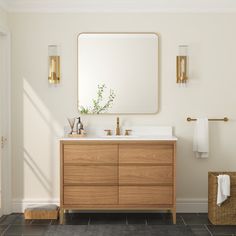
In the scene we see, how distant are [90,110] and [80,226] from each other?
4.20ft

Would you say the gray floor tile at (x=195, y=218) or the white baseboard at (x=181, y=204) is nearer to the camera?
the gray floor tile at (x=195, y=218)

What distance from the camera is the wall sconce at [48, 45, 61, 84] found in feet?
15.0

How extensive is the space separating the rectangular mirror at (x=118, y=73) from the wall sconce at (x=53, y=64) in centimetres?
25

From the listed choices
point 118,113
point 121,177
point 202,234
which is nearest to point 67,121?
point 118,113

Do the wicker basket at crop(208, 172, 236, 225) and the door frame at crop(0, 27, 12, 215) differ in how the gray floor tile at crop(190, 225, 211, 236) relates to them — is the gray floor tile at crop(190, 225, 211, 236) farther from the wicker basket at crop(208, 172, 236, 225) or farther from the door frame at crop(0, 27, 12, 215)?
the door frame at crop(0, 27, 12, 215)

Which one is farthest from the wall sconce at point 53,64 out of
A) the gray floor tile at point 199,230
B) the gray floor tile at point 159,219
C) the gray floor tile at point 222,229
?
the gray floor tile at point 222,229

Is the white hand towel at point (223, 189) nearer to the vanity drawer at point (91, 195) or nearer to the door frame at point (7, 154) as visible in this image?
the vanity drawer at point (91, 195)

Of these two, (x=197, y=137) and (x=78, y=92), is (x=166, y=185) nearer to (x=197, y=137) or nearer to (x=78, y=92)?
(x=197, y=137)

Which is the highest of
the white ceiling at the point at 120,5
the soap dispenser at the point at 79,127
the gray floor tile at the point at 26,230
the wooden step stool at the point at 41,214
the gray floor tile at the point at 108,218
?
the white ceiling at the point at 120,5

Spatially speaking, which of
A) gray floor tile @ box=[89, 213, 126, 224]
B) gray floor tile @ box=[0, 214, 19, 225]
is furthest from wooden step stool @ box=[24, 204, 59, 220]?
gray floor tile @ box=[89, 213, 126, 224]

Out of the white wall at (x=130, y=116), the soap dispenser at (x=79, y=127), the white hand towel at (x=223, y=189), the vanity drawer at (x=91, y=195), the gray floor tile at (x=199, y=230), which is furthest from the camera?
the white wall at (x=130, y=116)

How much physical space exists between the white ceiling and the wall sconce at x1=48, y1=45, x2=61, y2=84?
0.45 metres

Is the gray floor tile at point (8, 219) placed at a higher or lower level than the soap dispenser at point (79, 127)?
lower

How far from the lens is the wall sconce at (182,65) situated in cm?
457
